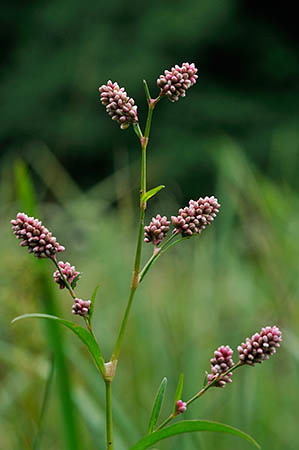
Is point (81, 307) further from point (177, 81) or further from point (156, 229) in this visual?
point (177, 81)

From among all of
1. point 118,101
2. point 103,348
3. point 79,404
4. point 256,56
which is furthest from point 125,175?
point 256,56

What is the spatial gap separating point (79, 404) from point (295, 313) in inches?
48.9

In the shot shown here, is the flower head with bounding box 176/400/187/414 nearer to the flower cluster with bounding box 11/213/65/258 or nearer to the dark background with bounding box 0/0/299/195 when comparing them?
the flower cluster with bounding box 11/213/65/258

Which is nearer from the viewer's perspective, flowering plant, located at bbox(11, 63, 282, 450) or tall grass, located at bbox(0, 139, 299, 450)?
flowering plant, located at bbox(11, 63, 282, 450)

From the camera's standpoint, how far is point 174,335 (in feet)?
8.75

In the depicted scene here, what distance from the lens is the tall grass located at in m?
1.95

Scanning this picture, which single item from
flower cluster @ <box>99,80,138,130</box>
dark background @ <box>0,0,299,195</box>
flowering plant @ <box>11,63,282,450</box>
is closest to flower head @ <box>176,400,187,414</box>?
flowering plant @ <box>11,63,282,450</box>

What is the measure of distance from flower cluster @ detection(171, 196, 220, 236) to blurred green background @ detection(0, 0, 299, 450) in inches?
10.8

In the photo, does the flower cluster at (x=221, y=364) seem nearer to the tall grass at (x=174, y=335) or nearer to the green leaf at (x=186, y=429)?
the green leaf at (x=186, y=429)

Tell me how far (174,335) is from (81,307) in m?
1.78

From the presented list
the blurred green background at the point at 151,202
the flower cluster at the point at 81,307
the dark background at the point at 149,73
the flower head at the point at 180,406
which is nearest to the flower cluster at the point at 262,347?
the flower head at the point at 180,406

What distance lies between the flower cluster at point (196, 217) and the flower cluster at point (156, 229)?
0.10 ft

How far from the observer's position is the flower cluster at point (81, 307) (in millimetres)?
917

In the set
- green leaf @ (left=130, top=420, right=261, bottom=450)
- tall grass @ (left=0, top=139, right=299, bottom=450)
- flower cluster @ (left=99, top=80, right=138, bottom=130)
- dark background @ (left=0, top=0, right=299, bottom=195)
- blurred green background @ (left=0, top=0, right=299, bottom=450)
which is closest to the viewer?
green leaf @ (left=130, top=420, right=261, bottom=450)
